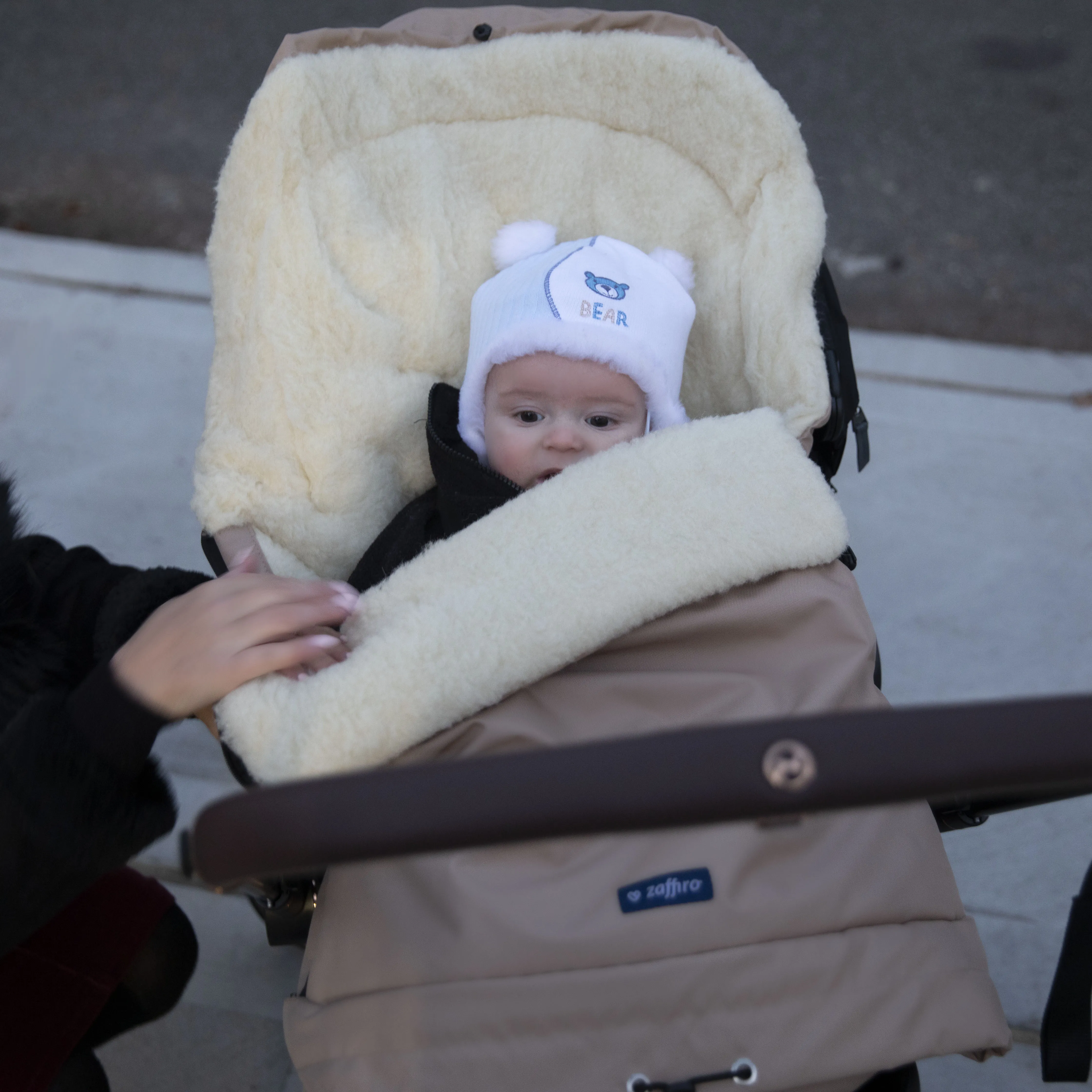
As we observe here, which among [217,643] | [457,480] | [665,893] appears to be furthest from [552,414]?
[665,893]

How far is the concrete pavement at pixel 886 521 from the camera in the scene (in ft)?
4.79

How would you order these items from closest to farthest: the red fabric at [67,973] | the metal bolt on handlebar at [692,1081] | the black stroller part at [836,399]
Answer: the metal bolt on handlebar at [692,1081] < the red fabric at [67,973] < the black stroller part at [836,399]

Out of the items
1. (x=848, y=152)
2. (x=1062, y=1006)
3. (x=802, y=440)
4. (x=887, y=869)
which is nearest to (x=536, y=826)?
(x=887, y=869)

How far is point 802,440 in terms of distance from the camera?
45.0 inches

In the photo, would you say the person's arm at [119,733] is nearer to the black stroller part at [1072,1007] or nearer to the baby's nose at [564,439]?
the baby's nose at [564,439]

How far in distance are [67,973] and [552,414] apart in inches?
33.3

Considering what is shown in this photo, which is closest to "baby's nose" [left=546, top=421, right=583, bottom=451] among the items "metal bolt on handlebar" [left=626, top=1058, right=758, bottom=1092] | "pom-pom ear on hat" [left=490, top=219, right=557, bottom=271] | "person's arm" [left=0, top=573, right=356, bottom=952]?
"pom-pom ear on hat" [left=490, top=219, right=557, bottom=271]

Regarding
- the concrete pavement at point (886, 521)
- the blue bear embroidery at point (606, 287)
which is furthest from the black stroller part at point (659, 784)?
the concrete pavement at point (886, 521)

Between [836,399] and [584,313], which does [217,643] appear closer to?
[584,313]

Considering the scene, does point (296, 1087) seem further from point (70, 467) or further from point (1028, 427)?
point (1028, 427)

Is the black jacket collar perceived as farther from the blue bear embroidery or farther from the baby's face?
the blue bear embroidery

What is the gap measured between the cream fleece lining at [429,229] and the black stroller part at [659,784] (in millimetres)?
646

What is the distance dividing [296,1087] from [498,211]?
49.7 inches

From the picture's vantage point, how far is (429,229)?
1.38 m
